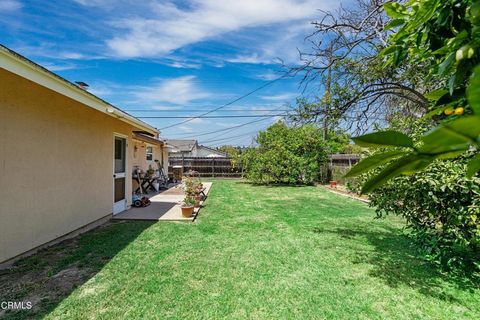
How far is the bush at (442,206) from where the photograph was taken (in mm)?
3281

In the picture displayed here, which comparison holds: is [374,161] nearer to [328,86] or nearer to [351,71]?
[351,71]

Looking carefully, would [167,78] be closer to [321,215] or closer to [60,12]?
[60,12]

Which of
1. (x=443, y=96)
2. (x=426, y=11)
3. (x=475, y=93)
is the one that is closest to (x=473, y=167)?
(x=475, y=93)

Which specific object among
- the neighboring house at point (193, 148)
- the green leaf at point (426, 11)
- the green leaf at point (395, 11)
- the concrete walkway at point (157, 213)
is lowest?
the concrete walkway at point (157, 213)

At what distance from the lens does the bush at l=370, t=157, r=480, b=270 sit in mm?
3281

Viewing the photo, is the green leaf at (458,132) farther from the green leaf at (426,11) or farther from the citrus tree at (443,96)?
the green leaf at (426,11)

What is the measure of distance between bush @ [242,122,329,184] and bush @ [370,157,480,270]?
38.8 feet

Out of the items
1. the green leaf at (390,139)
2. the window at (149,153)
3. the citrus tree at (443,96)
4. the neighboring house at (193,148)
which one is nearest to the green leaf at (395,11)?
the citrus tree at (443,96)

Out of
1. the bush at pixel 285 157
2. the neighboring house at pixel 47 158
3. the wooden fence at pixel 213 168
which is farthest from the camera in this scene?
the wooden fence at pixel 213 168

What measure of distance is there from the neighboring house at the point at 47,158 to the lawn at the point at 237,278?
1.51ft

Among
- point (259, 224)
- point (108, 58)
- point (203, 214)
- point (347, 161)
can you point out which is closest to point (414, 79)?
point (259, 224)

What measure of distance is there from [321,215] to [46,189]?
6.35 meters

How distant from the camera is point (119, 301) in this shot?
10.0 feet

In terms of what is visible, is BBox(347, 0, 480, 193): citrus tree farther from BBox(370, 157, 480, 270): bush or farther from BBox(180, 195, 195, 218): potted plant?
BBox(180, 195, 195, 218): potted plant
